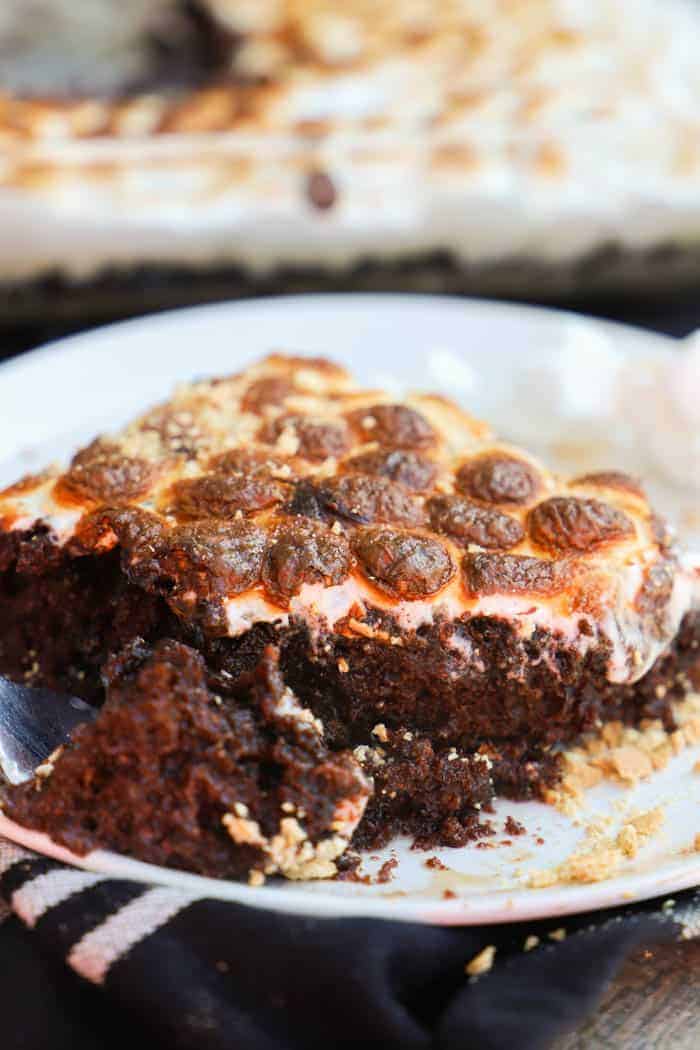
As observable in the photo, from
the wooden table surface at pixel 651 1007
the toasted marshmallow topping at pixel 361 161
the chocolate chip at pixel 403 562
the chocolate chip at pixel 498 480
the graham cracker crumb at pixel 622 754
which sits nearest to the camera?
the wooden table surface at pixel 651 1007

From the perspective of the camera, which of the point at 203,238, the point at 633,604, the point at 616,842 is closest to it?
the point at 616,842

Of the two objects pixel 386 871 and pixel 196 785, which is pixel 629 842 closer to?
pixel 386 871

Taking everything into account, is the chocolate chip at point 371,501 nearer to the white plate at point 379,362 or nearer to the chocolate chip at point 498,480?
the chocolate chip at point 498,480

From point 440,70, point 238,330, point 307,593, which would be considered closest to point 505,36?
point 440,70

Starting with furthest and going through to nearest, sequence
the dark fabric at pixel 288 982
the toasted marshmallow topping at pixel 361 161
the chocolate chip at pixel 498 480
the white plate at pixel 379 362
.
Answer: the toasted marshmallow topping at pixel 361 161
the white plate at pixel 379 362
the chocolate chip at pixel 498 480
the dark fabric at pixel 288 982

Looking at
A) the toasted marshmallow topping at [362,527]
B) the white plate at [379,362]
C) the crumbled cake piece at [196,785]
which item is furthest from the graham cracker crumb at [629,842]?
the white plate at [379,362]

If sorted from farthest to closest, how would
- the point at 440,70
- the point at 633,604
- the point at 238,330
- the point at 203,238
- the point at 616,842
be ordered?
the point at 440,70
the point at 203,238
the point at 238,330
the point at 633,604
the point at 616,842

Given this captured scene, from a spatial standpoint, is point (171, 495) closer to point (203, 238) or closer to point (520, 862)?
point (520, 862)
